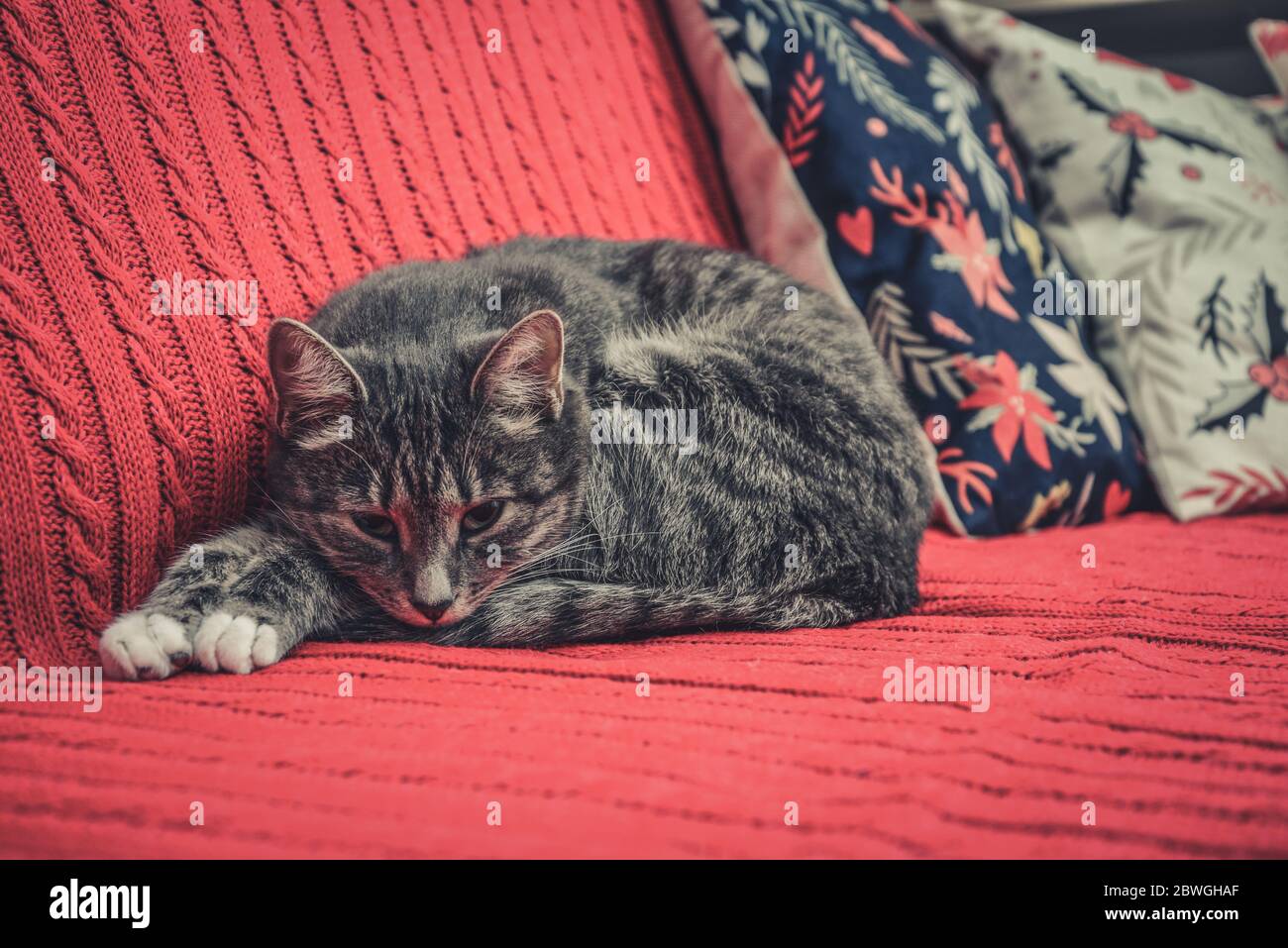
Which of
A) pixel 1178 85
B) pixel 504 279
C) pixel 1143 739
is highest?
pixel 1178 85

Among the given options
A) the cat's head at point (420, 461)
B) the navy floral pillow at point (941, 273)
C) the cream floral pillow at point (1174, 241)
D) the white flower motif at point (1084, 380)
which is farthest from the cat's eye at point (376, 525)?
the cream floral pillow at point (1174, 241)

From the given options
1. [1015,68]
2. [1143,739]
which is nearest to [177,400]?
[1143,739]

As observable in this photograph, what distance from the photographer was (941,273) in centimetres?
131

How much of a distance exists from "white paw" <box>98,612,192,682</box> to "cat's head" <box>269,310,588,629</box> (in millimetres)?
204

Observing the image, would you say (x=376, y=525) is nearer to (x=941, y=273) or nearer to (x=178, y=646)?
(x=178, y=646)

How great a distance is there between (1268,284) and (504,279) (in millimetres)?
1307

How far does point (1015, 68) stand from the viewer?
65.2 inches

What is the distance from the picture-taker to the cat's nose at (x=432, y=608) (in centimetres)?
89

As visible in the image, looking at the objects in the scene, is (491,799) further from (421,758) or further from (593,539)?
(593,539)

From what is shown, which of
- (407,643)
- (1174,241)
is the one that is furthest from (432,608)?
(1174,241)

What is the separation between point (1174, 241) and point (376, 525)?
1.42m

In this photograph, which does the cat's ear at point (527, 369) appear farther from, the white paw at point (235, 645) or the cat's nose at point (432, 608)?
the white paw at point (235, 645)

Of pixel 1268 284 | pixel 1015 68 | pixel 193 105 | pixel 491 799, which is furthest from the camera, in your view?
pixel 1015 68

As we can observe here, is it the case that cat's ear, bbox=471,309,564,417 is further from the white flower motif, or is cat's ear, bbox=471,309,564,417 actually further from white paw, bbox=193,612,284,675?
the white flower motif
